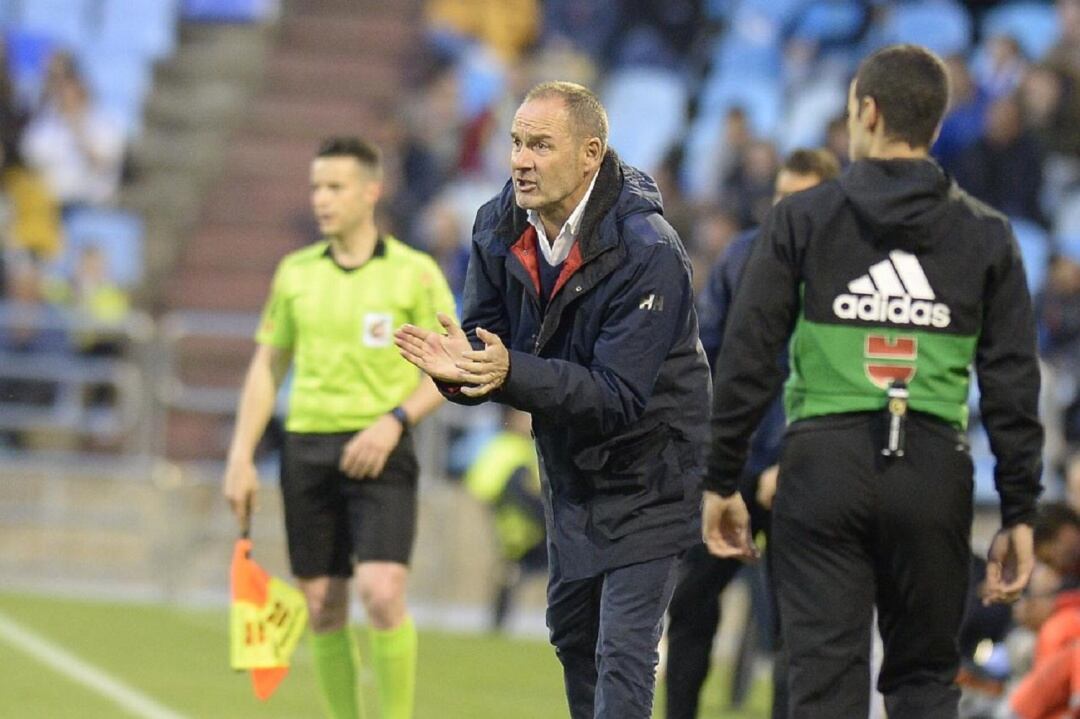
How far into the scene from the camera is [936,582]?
5.95 meters

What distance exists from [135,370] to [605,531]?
1078 centimetres

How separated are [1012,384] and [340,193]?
339cm

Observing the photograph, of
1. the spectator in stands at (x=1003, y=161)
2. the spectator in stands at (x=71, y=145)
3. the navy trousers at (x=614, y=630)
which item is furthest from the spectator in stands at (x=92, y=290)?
the navy trousers at (x=614, y=630)

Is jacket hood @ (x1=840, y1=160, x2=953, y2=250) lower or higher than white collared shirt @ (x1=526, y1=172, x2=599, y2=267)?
higher

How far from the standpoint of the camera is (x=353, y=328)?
859 cm

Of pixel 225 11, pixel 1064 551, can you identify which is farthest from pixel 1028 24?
pixel 1064 551

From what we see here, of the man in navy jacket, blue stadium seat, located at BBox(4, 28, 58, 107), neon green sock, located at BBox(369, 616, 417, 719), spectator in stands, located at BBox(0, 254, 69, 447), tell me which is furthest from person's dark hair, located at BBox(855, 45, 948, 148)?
blue stadium seat, located at BBox(4, 28, 58, 107)

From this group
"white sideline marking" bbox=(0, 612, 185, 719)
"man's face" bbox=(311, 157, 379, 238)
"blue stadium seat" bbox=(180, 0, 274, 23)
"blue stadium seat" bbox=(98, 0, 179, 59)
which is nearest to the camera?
"man's face" bbox=(311, 157, 379, 238)

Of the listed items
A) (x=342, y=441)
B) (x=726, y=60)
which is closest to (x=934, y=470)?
(x=342, y=441)

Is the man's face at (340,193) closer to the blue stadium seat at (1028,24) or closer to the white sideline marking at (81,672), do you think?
the white sideline marking at (81,672)

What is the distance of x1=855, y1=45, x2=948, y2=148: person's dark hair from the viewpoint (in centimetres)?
598

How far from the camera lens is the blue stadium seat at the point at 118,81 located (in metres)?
21.4

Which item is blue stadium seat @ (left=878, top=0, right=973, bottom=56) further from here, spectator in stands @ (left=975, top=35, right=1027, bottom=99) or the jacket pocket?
the jacket pocket

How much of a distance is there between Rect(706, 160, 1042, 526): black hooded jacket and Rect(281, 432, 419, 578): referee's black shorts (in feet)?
8.59
